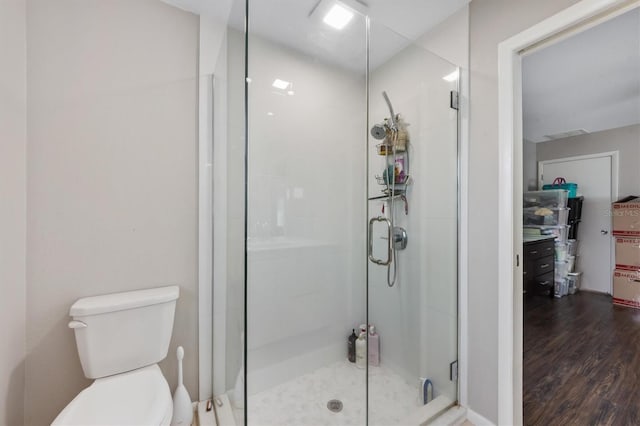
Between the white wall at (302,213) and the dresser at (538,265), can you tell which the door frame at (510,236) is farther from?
the dresser at (538,265)

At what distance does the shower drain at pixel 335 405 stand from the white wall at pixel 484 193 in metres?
0.79

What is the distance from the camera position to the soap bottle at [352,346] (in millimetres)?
1997

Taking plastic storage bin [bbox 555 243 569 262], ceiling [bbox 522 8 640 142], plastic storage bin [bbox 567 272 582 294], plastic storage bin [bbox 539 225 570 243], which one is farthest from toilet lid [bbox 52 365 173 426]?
plastic storage bin [bbox 567 272 582 294]

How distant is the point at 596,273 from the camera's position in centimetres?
363

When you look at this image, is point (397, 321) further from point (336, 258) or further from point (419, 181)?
point (419, 181)

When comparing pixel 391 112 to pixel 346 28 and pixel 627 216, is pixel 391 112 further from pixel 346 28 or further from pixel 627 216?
pixel 627 216

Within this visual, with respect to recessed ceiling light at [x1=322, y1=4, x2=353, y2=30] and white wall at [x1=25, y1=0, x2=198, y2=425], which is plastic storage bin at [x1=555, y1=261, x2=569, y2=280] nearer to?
recessed ceiling light at [x1=322, y1=4, x2=353, y2=30]

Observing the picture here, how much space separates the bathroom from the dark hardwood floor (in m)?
0.62

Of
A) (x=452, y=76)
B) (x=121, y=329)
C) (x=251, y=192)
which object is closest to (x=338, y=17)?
(x=452, y=76)

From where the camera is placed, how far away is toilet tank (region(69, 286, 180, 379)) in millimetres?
1237

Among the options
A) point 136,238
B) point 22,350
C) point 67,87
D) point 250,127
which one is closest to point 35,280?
point 22,350

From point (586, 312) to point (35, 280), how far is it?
16.5 feet

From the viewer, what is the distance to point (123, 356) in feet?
4.27

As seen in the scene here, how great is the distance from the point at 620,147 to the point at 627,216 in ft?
3.39
